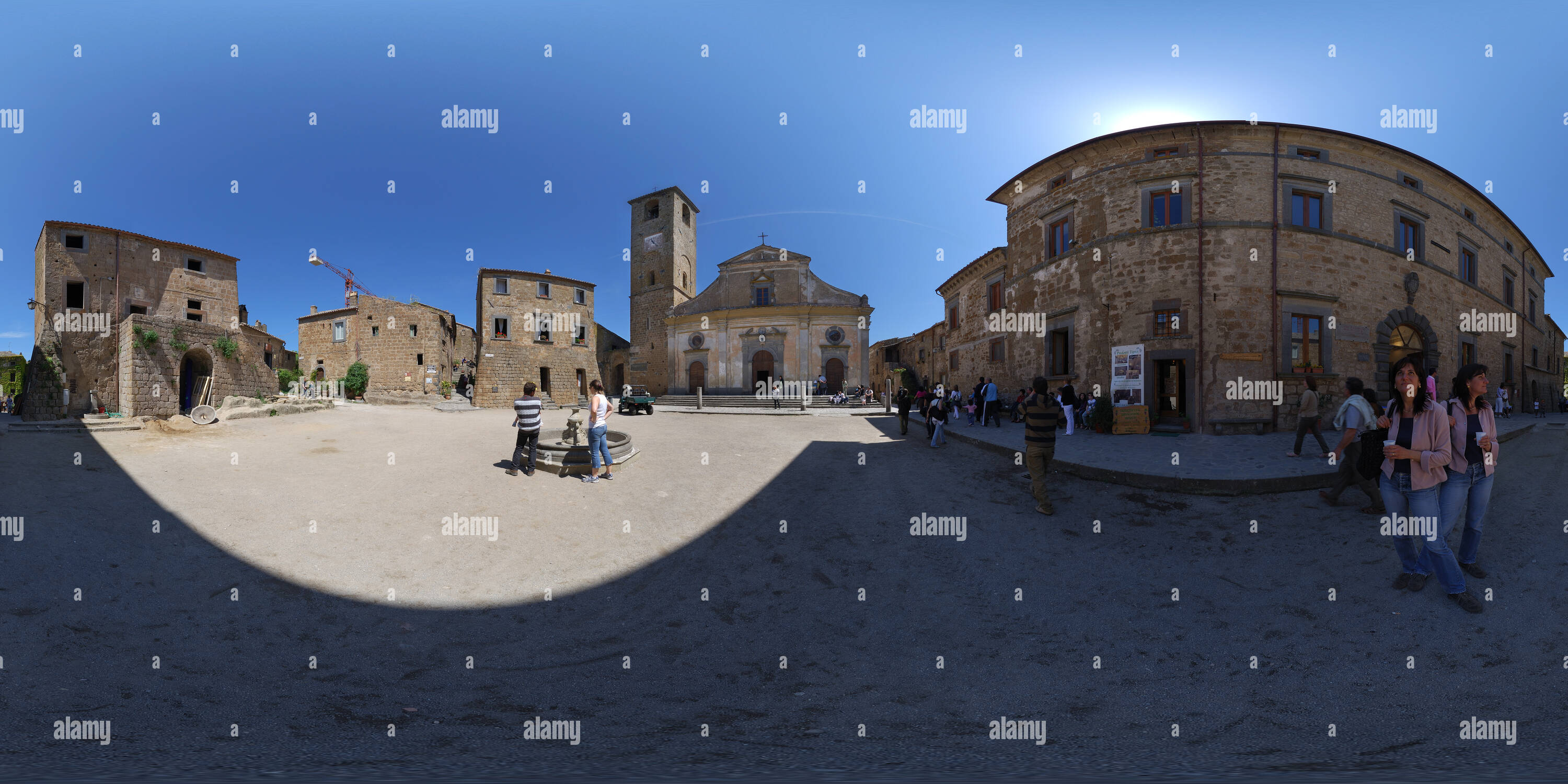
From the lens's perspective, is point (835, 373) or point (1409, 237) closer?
point (1409, 237)

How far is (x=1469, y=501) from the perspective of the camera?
4488 millimetres

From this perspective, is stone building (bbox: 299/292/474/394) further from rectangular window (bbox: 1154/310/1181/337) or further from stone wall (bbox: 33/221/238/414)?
rectangular window (bbox: 1154/310/1181/337)

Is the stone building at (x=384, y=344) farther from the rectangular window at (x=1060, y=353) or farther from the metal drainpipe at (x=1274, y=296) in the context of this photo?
the metal drainpipe at (x=1274, y=296)

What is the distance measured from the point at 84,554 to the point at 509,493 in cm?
381

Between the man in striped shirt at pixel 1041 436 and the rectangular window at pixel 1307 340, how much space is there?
1185 cm

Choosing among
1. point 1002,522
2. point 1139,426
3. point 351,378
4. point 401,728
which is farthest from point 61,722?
point 351,378

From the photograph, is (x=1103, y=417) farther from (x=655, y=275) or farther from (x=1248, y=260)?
(x=655, y=275)

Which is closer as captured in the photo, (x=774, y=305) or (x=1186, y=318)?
(x=1186, y=318)

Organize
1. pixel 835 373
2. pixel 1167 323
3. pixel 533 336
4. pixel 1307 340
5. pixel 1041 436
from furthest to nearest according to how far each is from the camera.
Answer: pixel 835 373 < pixel 533 336 < pixel 1167 323 < pixel 1307 340 < pixel 1041 436

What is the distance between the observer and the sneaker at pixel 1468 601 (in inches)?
157

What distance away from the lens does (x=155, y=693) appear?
3.31 meters

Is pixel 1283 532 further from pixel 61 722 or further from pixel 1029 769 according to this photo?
pixel 61 722

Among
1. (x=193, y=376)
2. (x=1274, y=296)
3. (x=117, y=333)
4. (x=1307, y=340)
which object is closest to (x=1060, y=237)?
(x=1274, y=296)

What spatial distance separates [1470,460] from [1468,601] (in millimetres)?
1189
